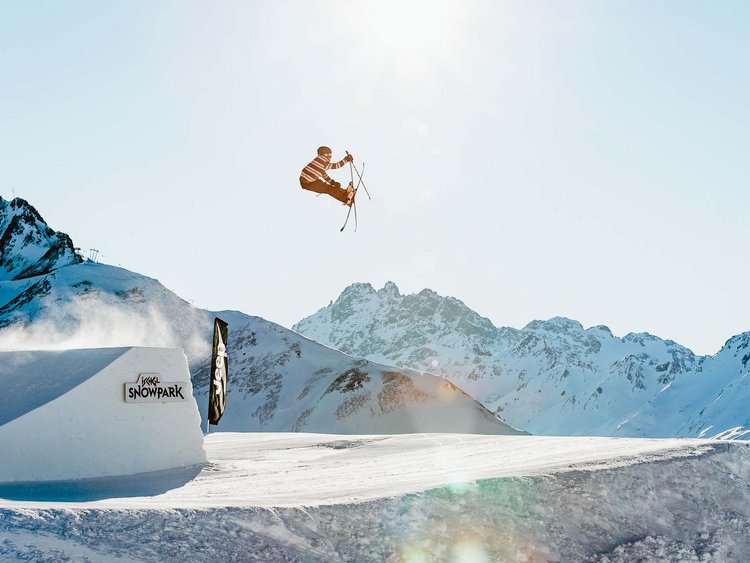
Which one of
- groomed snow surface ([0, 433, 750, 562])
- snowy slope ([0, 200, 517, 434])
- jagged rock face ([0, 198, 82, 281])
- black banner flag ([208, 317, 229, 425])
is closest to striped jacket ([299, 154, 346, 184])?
black banner flag ([208, 317, 229, 425])

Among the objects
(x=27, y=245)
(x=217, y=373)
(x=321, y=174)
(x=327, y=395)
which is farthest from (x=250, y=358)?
(x=321, y=174)

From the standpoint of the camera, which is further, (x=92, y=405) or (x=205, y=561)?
(x=92, y=405)

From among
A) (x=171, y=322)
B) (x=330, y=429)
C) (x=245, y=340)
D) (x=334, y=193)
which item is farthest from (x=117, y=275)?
(x=334, y=193)

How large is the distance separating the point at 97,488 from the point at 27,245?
103810 mm

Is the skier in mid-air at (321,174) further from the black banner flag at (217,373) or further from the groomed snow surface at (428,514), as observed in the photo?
the groomed snow surface at (428,514)

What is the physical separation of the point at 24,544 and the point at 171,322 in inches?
3268

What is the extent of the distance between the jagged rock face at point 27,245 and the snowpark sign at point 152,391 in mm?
91058

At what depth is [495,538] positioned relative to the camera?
30.8 feet

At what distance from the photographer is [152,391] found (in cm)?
1648

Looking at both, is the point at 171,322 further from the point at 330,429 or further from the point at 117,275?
the point at 330,429

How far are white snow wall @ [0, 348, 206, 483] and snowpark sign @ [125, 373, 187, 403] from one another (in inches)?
3.9

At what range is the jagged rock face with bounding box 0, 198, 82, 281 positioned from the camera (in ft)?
328

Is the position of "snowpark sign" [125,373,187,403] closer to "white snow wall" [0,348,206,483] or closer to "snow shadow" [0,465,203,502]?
"white snow wall" [0,348,206,483]

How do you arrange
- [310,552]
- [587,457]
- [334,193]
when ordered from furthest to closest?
[334,193]
[587,457]
[310,552]
